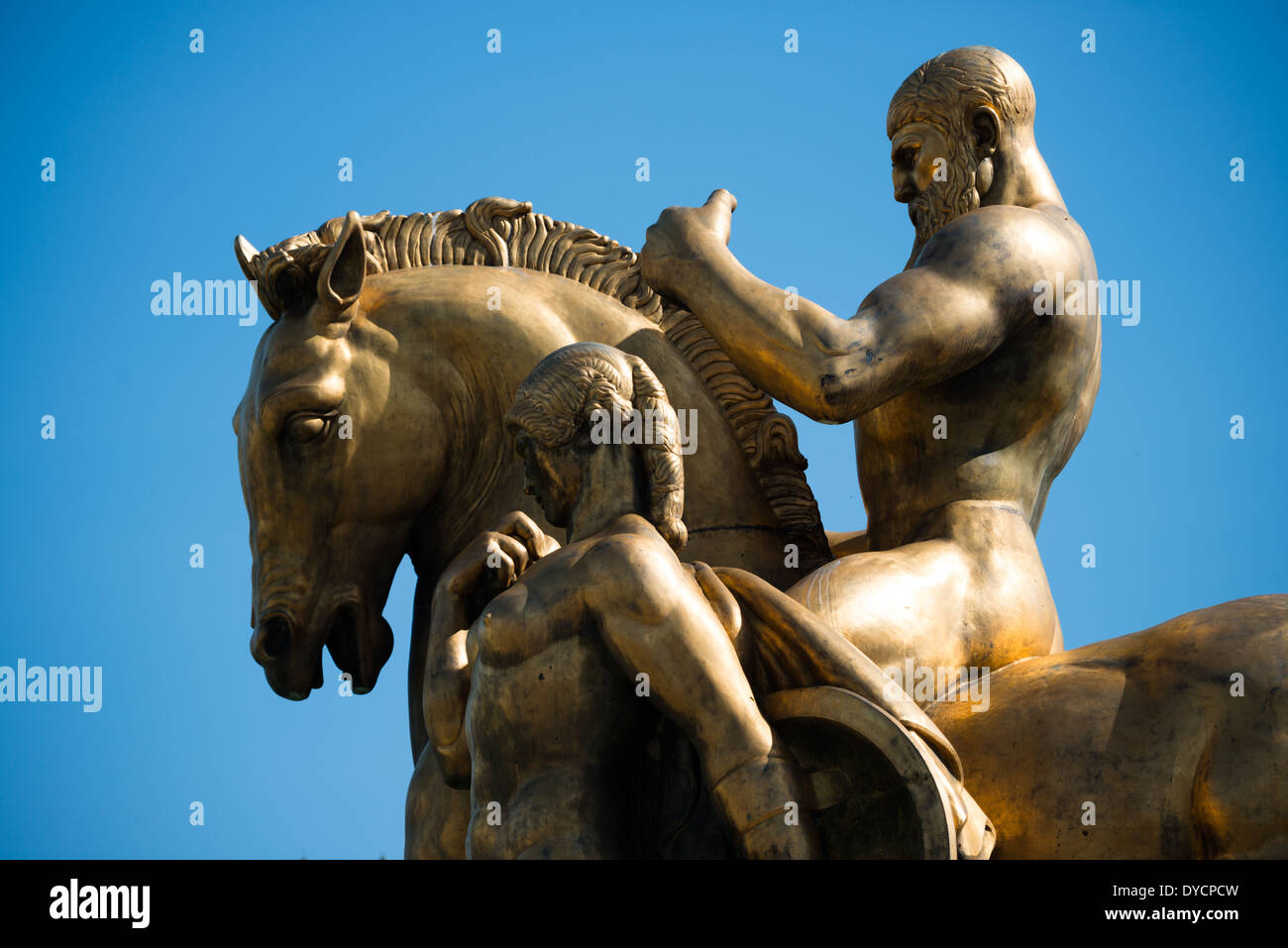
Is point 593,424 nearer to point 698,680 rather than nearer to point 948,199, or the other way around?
point 698,680

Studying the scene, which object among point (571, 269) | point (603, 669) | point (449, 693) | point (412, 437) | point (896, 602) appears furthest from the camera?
point (571, 269)

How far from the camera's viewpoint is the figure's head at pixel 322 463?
6.28 metres

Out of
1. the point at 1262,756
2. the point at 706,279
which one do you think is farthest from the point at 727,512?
the point at 1262,756

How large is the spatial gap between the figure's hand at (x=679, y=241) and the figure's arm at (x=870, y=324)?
0.03 metres

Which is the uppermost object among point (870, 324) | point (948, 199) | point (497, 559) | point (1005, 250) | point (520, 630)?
point (948, 199)

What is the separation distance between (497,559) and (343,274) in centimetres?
130

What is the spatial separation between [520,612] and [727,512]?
3.78ft

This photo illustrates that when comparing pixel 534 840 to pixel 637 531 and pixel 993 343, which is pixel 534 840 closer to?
pixel 637 531

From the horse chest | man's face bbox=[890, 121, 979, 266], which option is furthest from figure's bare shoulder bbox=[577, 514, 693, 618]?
man's face bbox=[890, 121, 979, 266]

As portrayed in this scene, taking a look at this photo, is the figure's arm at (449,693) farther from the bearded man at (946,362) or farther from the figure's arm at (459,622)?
the bearded man at (946,362)

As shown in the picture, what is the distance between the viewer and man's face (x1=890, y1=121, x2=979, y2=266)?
250 inches

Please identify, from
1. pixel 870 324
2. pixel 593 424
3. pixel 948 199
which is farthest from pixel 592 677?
pixel 948 199

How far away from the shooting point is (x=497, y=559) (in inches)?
215

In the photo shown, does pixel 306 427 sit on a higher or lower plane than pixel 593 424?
higher
